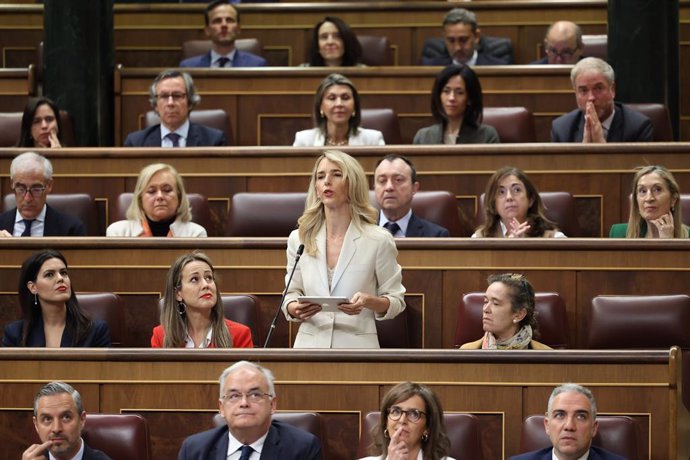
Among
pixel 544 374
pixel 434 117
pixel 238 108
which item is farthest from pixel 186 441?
pixel 238 108

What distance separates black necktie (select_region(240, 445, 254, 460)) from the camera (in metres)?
3.30

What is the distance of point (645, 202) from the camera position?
4.36 m

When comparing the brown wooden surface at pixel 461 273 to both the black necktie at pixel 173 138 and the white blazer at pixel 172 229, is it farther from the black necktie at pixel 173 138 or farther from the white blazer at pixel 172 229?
the black necktie at pixel 173 138

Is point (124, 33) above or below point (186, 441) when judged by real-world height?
above

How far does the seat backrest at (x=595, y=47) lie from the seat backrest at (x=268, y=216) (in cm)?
192

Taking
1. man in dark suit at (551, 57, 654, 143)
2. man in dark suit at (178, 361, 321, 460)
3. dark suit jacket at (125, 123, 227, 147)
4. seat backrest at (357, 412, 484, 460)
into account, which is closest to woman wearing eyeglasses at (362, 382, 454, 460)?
seat backrest at (357, 412, 484, 460)

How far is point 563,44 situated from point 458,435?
9.25 feet

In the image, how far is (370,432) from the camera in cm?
331

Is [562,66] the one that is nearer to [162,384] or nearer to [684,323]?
[684,323]

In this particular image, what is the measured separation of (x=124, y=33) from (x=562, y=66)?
1994 millimetres

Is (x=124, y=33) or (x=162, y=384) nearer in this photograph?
(x=162, y=384)

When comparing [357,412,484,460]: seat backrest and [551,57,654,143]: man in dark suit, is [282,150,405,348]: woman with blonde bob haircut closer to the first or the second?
[357,412,484,460]: seat backrest

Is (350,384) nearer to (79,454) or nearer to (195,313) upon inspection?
(195,313)

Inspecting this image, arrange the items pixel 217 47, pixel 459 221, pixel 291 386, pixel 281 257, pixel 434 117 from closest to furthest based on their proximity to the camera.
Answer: pixel 291 386, pixel 281 257, pixel 459 221, pixel 434 117, pixel 217 47
